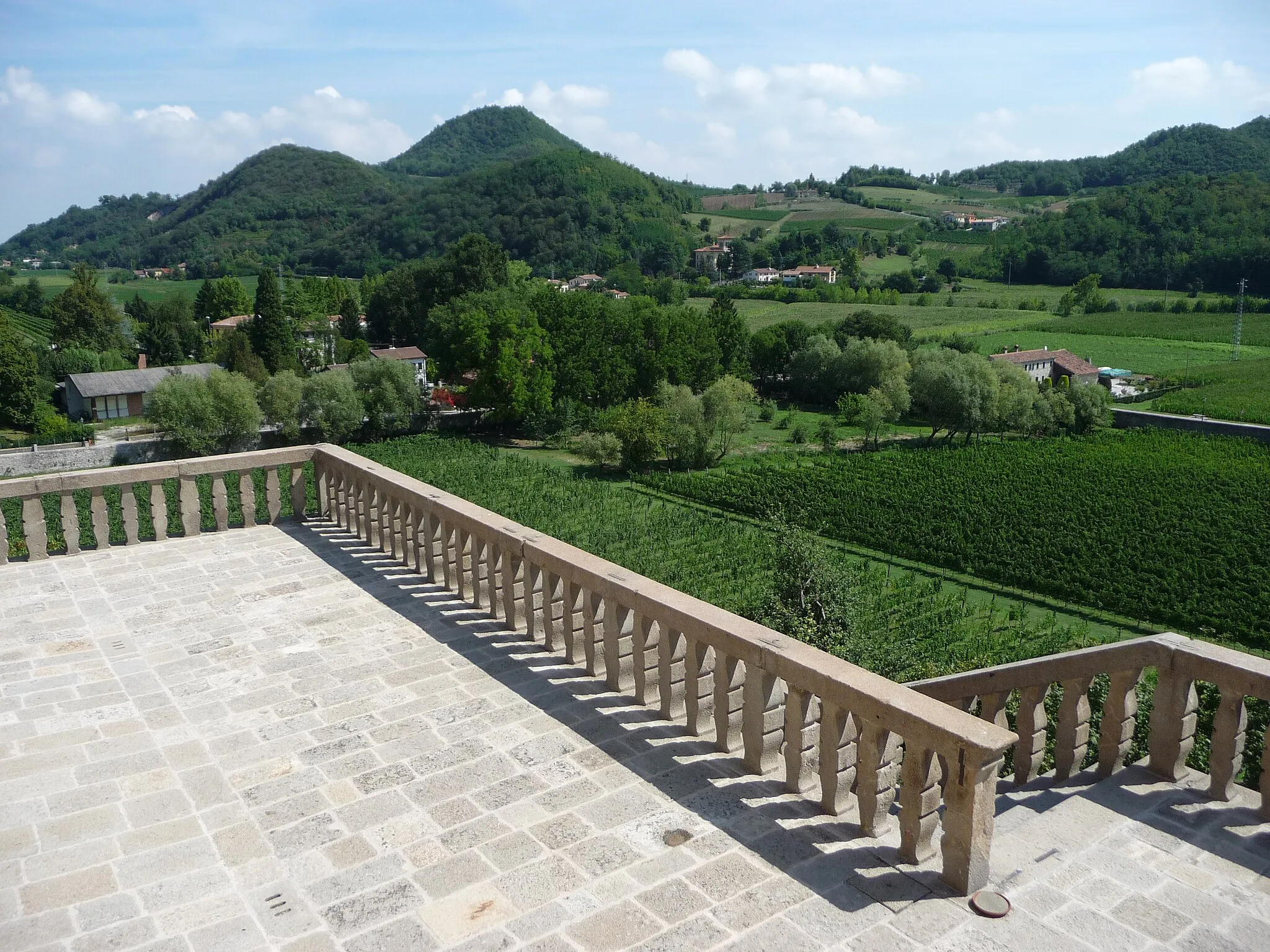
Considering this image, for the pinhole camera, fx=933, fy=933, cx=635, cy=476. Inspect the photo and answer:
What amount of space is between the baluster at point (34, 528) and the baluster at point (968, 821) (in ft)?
32.7

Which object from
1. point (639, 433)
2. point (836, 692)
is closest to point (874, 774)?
point (836, 692)

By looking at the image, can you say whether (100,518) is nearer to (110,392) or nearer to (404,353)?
(110,392)

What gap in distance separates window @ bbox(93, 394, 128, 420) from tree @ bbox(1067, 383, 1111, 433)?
6442cm

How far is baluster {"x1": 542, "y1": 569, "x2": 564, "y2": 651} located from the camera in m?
7.73

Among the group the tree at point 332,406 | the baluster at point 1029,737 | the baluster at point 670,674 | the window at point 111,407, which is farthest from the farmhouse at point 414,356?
the baluster at point 1029,737

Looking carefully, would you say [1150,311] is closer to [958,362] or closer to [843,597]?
[958,362]

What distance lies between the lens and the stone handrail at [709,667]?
184 inches

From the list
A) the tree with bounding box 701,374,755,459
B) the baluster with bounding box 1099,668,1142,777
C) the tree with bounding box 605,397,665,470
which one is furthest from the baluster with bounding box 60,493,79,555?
the tree with bounding box 701,374,755,459

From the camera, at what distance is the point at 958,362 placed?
198 feet

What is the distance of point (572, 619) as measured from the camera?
760cm

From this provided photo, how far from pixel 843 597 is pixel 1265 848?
18047 mm

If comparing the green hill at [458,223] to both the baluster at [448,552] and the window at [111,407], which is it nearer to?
the window at [111,407]

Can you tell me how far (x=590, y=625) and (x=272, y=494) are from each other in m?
6.10

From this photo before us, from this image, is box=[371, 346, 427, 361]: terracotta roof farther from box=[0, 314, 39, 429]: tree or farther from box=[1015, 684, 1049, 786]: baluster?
box=[1015, 684, 1049, 786]: baluster
